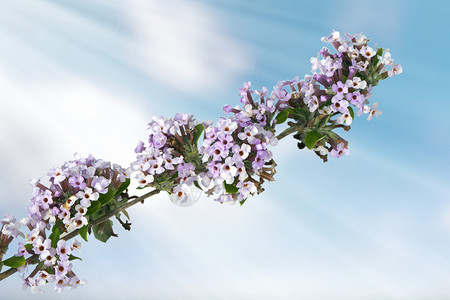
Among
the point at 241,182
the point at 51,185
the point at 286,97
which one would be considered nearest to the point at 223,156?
the point at 241,182

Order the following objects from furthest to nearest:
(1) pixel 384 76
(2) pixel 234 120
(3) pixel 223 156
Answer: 1. (1) pixel 384 76
2. (2) pixel 234 120
3. (3) pixel 223 156

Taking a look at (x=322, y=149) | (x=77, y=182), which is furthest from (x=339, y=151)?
(x=77, y=182)

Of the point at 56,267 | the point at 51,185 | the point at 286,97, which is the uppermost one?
the point at 286,97

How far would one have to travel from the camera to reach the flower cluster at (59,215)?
15.9 feet

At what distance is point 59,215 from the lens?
4.88m

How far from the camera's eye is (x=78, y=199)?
501cm

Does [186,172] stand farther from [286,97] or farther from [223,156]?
[286,97]

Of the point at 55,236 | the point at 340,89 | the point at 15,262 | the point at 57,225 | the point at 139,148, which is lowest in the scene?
the point at 15,262

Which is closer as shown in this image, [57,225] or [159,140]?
[159,140]

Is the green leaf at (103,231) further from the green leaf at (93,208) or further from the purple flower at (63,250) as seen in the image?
the purple flower at (63,250)

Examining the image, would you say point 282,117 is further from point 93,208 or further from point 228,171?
point 93,208

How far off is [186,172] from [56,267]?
162cm

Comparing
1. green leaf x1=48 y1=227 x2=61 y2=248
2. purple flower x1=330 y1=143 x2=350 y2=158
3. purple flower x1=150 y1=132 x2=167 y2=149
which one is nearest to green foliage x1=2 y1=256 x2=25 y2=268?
green leaf x1=48 y1=227 x2=61 y2=248

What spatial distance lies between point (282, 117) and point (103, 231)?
7.62ft
